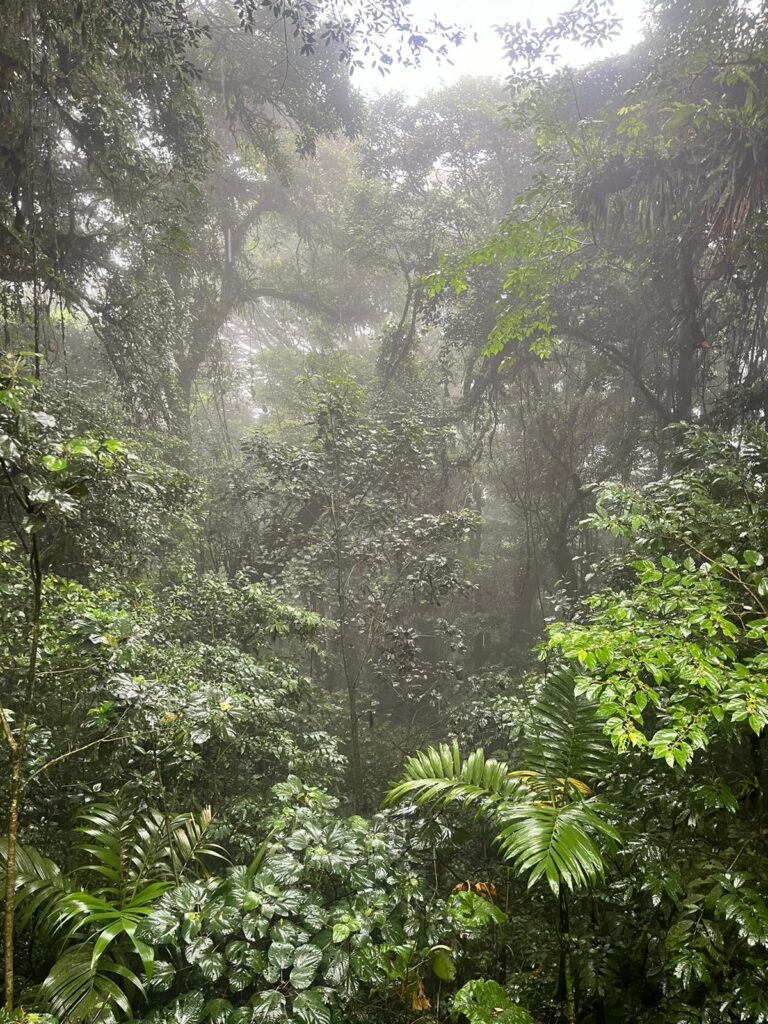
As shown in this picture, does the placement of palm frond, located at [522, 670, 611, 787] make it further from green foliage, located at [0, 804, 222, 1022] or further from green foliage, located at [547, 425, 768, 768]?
green foliage, located at [0, 804, 222, 1022]

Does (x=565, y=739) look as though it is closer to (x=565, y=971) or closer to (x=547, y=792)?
(x=547, y=792)

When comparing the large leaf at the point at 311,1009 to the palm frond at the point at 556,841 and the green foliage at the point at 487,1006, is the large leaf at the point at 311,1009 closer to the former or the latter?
the green foliage at the point at 487,1006

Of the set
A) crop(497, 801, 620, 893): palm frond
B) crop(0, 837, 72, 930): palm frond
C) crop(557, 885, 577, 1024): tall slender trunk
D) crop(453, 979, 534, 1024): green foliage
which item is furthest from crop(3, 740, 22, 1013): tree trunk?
crop(557, 885, 577, 1024): tall slender trunk

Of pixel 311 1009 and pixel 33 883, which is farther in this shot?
pixel 33 883

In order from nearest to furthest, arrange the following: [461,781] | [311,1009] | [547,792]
→ 1. [311,1009]
2. [547,792]
3. [461,781]

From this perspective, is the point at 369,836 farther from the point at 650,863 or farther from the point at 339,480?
the point at 339,480

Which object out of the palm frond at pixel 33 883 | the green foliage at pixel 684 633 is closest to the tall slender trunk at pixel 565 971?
the green foliage at pixel 684 633

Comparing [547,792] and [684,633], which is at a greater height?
[684,633]

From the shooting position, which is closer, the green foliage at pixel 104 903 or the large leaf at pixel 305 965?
the large leaf at pixel 305 965

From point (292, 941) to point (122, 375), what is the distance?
607 centimetres

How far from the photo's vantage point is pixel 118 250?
8.24 m

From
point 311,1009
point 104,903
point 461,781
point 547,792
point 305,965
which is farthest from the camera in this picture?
point 461,781

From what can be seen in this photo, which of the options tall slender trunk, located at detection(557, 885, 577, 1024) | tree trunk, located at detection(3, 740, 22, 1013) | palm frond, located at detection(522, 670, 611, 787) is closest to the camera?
tree trunk, located at detection(3, 740, 22, 1013)

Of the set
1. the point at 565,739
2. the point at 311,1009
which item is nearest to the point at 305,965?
the point at 311,1009
